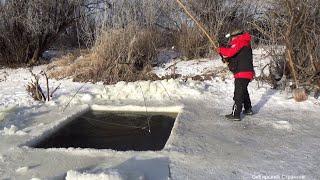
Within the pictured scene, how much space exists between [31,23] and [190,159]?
904 cm

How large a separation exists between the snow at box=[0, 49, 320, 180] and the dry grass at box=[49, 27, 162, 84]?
2.04 feet

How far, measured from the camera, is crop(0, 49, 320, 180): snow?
5.39 meters

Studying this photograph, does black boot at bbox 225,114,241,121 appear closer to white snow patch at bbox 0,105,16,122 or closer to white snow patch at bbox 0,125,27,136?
white snow patch at bbox 0,125,27,136

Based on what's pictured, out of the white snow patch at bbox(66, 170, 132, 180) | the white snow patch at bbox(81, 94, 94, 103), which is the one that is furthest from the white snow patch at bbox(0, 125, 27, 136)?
the white snow patch at bbox(66, 170, 132, 180)

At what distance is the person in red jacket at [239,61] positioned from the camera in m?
7.38

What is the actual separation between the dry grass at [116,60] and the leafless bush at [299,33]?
122 inches

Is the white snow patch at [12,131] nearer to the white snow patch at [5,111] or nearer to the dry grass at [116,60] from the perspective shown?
the white snow patch at [5,111]

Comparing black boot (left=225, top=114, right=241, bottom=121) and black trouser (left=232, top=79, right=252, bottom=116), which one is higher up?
black trouser (left=232, top=79, right=252, bottom=116)

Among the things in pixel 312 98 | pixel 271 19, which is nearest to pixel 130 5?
pixel 271 19

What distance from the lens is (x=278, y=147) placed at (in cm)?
616

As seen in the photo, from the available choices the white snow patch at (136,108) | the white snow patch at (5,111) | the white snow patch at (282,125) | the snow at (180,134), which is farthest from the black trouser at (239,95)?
the white snow patch at (5,111)

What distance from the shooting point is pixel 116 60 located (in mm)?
11266

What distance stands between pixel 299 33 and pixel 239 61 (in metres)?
2.12

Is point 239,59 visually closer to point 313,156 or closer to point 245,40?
point 245,40
